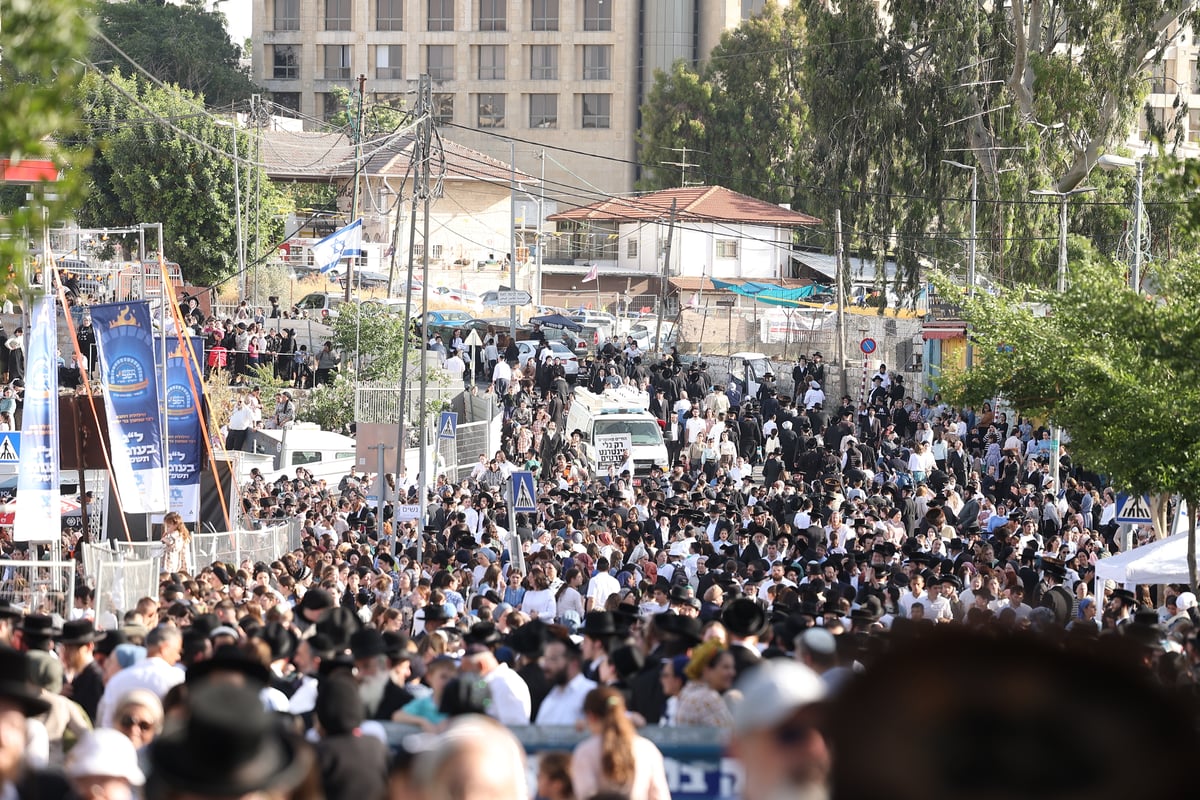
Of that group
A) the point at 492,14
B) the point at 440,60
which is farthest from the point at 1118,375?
the point at 440,60

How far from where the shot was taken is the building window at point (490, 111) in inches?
3452

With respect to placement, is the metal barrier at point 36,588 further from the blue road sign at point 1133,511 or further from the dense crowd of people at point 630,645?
the blue road sign at point 1133,511

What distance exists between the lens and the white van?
3123cm

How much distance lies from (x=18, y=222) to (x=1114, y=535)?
17.2 meters

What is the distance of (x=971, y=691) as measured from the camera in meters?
1.31

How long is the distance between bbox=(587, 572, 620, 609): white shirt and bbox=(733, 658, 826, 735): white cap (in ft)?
40.6

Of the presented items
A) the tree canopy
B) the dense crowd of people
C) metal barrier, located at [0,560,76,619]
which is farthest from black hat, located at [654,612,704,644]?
the tree canopy

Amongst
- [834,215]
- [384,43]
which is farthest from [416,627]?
[384,43]

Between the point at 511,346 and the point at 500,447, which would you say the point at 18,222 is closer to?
the point at 500,447

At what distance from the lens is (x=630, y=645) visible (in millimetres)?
8086

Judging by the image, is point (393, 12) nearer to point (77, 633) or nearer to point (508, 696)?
point (77, 633)

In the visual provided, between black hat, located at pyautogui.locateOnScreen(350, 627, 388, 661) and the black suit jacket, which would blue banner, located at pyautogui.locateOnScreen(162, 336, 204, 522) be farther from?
the black suit jacket

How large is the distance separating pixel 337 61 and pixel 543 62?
11728mm

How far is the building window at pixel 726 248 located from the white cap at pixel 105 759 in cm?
5968
